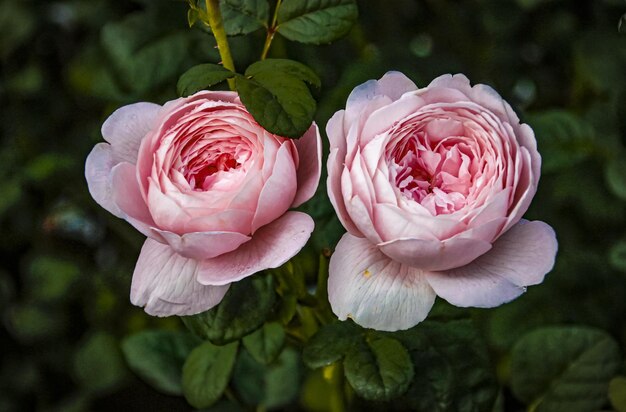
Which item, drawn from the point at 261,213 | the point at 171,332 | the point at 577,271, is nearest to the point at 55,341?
the point at 171,332

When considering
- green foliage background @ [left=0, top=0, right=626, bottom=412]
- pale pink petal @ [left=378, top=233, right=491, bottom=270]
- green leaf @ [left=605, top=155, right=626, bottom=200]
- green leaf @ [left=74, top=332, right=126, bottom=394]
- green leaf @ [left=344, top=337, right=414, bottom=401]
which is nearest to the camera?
pale pink petal @ [left=378, top=233, right=491, bottom=270]

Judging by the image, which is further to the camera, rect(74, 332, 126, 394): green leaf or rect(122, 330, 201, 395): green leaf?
rect(74, 332, 126, 394): green leaf

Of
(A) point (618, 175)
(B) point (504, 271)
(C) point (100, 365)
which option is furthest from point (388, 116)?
(C) point (100, 365)

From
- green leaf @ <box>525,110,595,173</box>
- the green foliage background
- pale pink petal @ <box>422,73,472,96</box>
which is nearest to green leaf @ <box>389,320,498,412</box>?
the green foliage background

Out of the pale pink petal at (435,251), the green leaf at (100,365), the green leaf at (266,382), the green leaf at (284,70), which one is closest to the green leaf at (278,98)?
the green leaf at (284,70)

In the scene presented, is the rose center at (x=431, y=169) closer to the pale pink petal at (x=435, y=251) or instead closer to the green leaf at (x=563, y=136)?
the pale pink petal at (x=435, y=251)

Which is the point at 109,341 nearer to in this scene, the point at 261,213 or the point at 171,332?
the point at 171,332

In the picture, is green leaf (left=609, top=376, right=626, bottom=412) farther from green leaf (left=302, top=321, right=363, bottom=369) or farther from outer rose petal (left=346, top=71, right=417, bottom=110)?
outer rose petal (left=346, top=71, right=417, bottom=110)
